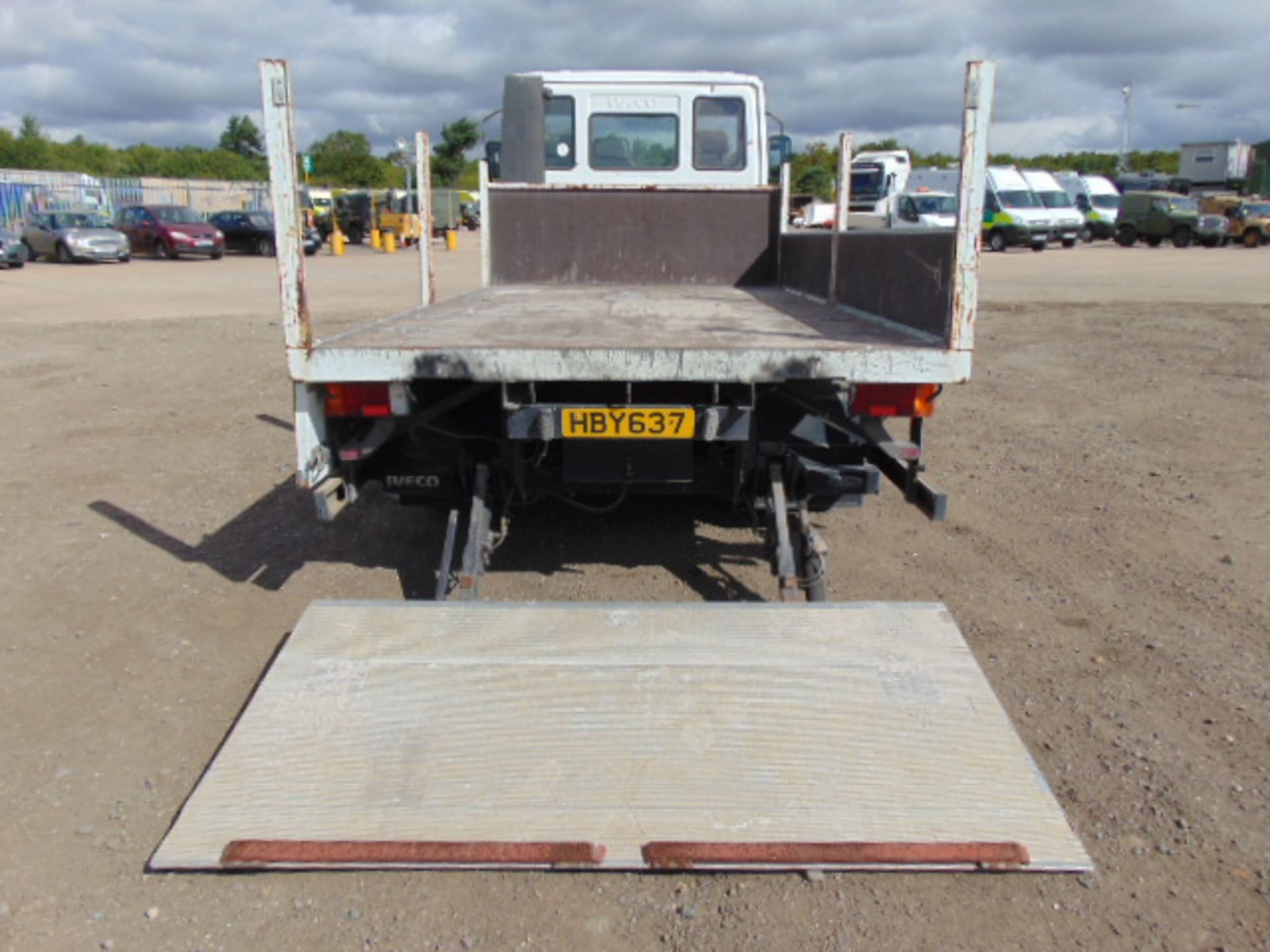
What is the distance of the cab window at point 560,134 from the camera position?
752 cm

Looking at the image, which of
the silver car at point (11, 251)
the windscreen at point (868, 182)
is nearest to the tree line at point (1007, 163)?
the windscreen at point (868, 182)

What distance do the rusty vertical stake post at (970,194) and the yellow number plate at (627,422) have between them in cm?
94

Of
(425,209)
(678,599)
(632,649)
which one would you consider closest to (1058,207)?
(425,209)

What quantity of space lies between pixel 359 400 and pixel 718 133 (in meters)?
5.11

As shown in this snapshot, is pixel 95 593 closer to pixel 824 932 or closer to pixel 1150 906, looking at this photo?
pixel 824 932

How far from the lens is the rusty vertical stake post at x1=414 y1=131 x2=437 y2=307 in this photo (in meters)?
5.28

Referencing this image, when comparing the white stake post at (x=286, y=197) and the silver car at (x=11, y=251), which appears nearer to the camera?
the white stake post at (x=286, y=197)

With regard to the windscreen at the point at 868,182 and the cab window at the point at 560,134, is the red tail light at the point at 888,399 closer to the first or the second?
the cab window at the point at 560,134

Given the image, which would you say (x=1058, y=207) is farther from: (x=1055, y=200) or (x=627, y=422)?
(x=627, y=422)

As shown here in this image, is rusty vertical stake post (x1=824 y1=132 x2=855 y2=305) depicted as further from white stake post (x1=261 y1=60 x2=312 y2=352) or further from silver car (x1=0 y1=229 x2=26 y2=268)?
silver car (x1=0 y1=229 x2=26 y2=268)

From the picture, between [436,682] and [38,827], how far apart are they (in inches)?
45.7

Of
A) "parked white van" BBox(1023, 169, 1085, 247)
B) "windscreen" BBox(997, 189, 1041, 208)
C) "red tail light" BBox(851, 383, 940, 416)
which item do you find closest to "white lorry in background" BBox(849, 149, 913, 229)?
"windscreen" BBox(997, 189, 1041, 208)

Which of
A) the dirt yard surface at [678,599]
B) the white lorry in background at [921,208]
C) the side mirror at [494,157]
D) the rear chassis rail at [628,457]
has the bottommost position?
the dirt yard surface at [678,599]

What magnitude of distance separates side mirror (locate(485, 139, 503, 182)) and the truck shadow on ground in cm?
333
